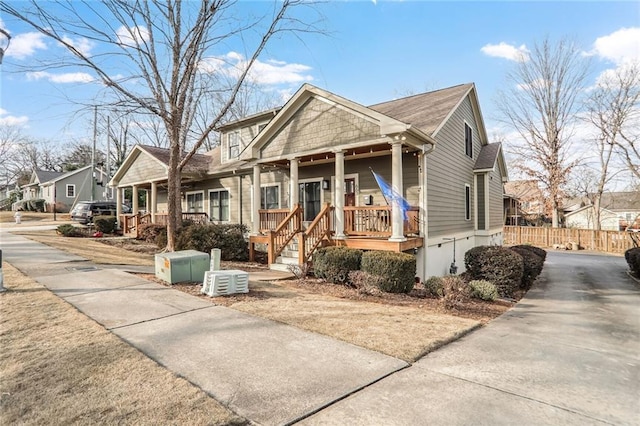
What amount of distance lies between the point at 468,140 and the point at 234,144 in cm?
1108

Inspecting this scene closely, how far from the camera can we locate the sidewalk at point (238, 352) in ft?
9.98

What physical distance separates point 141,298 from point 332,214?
6.69 metres

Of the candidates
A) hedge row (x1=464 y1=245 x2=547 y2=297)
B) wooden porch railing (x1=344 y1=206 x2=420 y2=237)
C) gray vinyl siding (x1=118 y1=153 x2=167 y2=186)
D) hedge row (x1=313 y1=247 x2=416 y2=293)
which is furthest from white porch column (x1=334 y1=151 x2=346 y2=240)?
gray vinyl siding (x1=118 y1=153 x2=167 y2=186)

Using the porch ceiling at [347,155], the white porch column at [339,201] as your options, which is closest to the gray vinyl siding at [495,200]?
the porch ceiling at [347,155]

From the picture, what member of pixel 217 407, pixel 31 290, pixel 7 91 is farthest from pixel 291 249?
pixel 7 91

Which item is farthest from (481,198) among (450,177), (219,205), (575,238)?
(575,238)

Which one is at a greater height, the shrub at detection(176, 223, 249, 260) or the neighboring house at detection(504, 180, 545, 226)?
the neighboring house at detection(504, 180, 545, 226)

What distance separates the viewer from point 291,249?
454 inches

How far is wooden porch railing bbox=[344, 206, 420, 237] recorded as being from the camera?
9820mm

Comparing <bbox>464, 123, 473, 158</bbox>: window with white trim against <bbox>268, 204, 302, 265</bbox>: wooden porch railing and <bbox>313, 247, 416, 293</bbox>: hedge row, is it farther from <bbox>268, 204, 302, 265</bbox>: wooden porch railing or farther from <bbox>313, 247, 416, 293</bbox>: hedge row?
<bbox>313, 247, 416, 293</bbox>: hedge row

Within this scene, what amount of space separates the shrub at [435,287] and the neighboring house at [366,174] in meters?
1.19

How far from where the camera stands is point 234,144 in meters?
17.2

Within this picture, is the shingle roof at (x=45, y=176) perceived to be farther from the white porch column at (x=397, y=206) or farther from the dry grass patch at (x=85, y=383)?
→ the dry grass patch at (x=85, y=383)

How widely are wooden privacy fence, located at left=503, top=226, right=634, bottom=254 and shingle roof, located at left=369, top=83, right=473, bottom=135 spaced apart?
18.0 m
